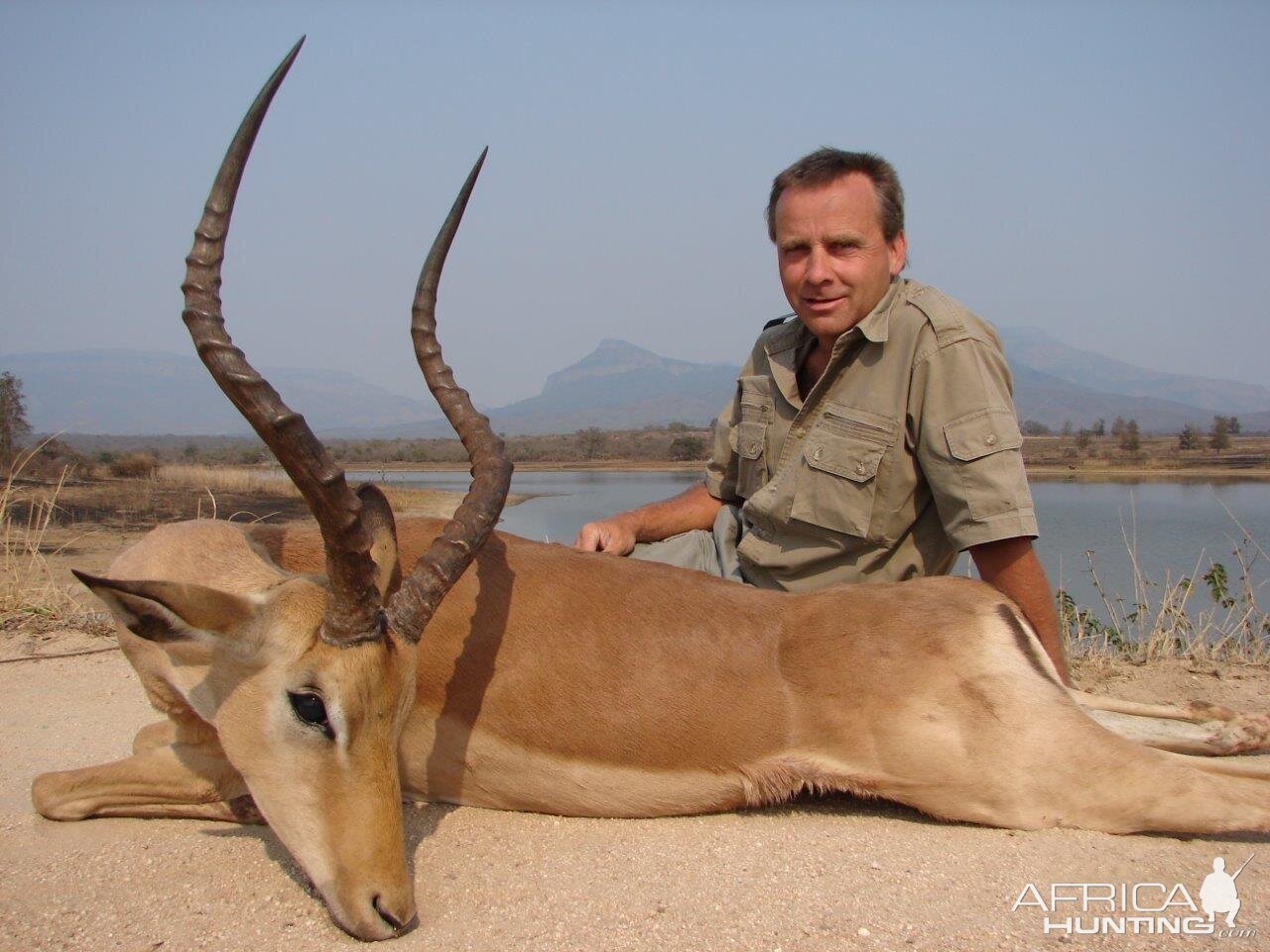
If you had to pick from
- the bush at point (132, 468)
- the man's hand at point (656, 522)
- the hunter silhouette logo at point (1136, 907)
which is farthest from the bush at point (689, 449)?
the hunter silhouette logo at point (1136, 907)

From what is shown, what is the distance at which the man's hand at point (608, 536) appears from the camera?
580 centimetres

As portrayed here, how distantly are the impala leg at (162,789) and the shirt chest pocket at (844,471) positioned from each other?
302 cm

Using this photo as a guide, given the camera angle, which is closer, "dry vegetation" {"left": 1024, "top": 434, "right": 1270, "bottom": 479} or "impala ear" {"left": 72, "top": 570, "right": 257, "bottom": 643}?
"impala ear" {"left": 72, "top": 570, "right": 257, "bottom": 643}

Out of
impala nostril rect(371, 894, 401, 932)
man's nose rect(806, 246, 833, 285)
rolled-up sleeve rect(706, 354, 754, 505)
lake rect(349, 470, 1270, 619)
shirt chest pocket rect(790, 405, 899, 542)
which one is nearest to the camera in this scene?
impala nostril rect(371, 894, 401, 932)

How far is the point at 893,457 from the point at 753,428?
3.33 ft

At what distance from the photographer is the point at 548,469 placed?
44.0m

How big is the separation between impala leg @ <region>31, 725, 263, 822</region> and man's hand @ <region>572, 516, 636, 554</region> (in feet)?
7.69

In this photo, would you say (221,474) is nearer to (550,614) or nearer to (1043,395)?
(550,614)

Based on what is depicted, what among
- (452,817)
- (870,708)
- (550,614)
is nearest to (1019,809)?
(870,708)

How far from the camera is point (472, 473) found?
3.96m

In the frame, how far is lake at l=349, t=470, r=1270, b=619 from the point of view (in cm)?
1358

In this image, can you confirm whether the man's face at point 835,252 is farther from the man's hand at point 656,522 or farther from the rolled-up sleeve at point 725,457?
the man's hand at point 656,522

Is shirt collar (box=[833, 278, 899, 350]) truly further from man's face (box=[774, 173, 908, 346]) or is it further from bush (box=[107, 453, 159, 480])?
bush (box=[107, 453, 159, 480])

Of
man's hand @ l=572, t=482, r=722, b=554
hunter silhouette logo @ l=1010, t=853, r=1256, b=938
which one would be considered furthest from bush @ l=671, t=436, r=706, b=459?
→ hunter silhouette logo @ l=1010, t=853, r=1256, b=938
